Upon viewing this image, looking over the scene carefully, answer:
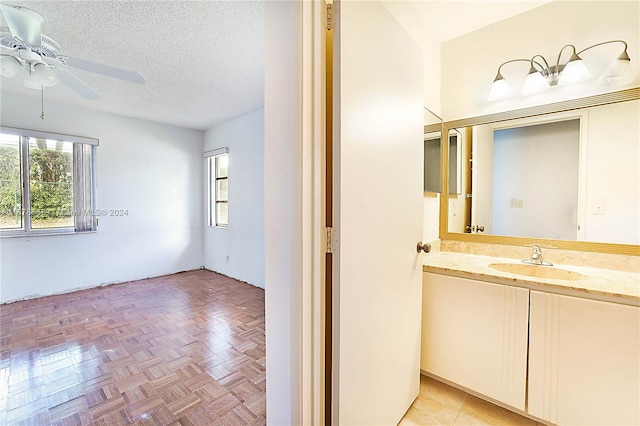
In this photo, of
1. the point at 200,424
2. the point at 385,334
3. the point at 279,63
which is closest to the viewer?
the point at 279,63

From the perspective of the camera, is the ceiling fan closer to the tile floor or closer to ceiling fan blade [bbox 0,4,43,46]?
ceiling fan blade [bbox 0,4,43,46]

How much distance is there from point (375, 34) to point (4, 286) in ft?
15.1

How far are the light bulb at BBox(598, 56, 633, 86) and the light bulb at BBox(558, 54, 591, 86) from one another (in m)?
0.09

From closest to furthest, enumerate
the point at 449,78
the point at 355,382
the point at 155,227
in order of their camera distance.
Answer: the point at 355,382 < the point at 449,78 < the point at 155,227

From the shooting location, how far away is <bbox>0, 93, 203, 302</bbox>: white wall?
10.5 feet

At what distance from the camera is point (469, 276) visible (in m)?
1.51

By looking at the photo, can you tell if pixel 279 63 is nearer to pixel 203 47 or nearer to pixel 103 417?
pixel 203 47

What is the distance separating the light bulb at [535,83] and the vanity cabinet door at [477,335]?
1.28 m

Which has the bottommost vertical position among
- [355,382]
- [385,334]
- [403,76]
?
[355,382]

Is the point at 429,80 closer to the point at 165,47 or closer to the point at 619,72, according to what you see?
the point at 619,72

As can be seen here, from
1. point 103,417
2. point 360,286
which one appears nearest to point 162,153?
point 103,417

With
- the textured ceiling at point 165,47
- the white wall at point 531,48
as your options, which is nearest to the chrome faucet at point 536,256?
the white wall at point 531,48

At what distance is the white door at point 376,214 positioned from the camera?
980mm

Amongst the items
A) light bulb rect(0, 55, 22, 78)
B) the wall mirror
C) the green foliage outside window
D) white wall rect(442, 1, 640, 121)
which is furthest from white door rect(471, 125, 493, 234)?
the green foliage outside window
